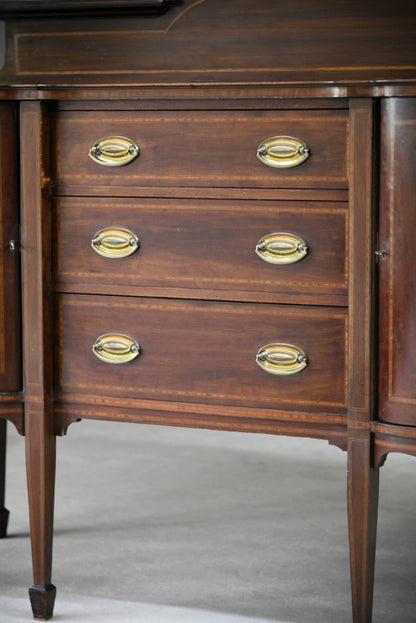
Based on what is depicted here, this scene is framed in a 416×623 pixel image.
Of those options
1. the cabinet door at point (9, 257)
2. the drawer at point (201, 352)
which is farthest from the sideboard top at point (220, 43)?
the drawer at point (201, 352)

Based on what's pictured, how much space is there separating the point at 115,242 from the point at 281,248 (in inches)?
A: 14.0

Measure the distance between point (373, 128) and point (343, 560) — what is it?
1178mm

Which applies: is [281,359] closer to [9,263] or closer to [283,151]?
[283,151]

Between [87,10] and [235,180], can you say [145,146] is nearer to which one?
[235,180]

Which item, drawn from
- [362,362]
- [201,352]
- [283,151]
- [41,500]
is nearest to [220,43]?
[283,151]

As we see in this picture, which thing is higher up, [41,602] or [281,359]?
[281,359]

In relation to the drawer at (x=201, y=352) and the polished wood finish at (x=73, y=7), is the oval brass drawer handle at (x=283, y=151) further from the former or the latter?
the polished wood finish at (x=73, y=7)

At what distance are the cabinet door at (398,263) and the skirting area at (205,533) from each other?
1.93 feet

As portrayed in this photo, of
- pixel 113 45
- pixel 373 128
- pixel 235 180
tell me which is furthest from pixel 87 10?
pixel 373 128

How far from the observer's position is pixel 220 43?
2.54 metres

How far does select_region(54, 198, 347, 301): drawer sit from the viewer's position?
7.10 ft

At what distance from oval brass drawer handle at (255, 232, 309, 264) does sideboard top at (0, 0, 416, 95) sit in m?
0.44

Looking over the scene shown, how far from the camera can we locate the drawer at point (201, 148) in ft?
7.01

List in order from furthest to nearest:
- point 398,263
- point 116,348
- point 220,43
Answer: point 220,43 → point 116,348 → point 398,263
